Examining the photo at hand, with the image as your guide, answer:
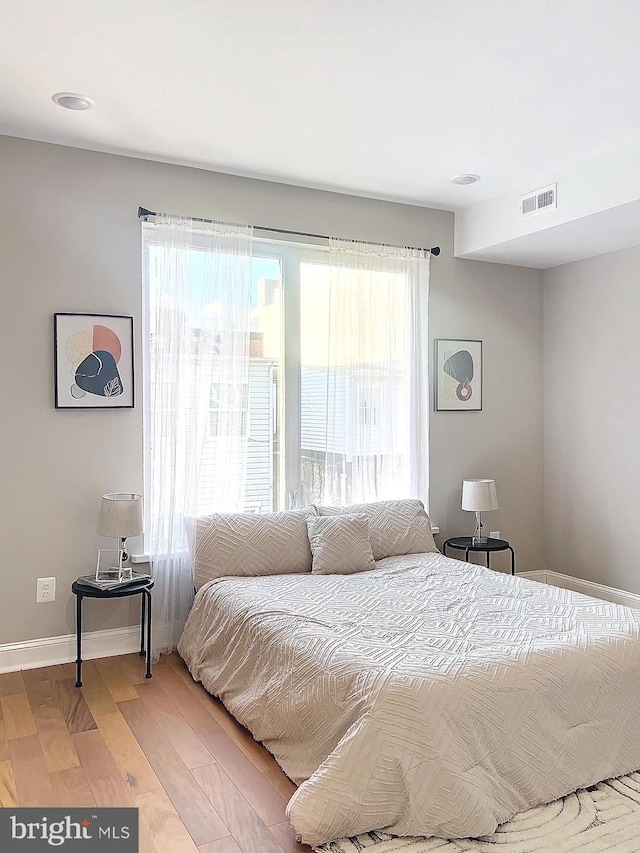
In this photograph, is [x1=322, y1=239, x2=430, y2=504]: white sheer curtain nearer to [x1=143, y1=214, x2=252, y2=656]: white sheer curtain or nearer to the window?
the window

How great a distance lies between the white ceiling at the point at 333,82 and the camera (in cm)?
247

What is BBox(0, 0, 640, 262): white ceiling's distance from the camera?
2.47m

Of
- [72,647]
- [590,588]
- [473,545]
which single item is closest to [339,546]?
[473,545]

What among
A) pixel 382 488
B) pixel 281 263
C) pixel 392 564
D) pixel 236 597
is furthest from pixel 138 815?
pixel 281 263

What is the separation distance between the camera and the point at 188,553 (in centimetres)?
389

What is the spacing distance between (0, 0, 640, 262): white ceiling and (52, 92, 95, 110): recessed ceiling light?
4cm

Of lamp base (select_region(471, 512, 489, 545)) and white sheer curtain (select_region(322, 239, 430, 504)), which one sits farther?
lamp base (select_region(471, 512, 489, 545))

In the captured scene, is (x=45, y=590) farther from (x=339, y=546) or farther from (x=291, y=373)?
(x=291, y=373)

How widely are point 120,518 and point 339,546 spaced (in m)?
1.15

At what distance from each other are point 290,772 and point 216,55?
2.67 metres

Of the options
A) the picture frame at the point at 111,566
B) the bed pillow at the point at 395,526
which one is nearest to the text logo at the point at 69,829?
the picture frame at the point at 111,566

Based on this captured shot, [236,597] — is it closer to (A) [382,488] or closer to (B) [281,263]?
(A) [382,488]

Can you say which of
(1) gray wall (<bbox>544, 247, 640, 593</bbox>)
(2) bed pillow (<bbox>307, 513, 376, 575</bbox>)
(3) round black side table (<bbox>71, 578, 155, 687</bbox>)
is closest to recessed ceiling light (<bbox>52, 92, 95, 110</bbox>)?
(3) round black side table (<bbox>71, 578, 155, 687</bbox>)

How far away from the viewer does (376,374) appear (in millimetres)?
4488
